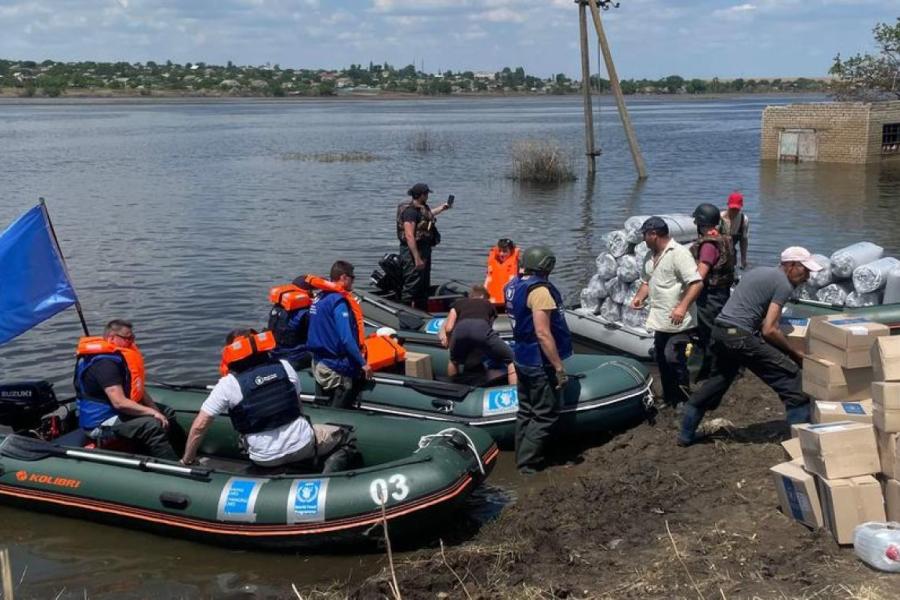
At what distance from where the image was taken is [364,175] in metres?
32.2

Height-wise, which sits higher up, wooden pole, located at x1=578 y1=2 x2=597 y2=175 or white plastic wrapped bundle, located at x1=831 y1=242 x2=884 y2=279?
wooden pole, located at x1=578 y1=2 x2=597 y2=175

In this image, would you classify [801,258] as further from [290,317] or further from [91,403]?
[91,403]

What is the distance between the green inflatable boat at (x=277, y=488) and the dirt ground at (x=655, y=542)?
40cm

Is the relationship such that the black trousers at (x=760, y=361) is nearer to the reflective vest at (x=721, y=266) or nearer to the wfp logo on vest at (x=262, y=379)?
the reflective vest at (x=721, y=266)

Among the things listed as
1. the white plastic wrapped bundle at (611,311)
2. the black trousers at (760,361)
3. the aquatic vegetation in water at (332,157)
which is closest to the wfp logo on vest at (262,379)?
the black trousers at (760,361)

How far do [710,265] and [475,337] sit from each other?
2.17 metres

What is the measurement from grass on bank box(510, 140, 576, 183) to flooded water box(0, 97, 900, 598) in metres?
0.67

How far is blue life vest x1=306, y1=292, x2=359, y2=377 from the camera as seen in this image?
25.8 feet

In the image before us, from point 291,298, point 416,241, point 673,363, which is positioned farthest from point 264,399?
point 416,241

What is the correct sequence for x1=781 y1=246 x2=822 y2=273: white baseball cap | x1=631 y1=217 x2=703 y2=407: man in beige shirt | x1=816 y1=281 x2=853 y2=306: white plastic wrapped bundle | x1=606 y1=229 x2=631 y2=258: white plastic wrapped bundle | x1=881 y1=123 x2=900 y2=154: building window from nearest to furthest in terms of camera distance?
x1=781 y1=246 x2=822 y2=273: white baseball cap < x1=631 y1=217 x2=703 y2=407: man in beige shirt < x1=816 y1=281 x2=853 y2=306: white plastic wrapped bundle < x1=606 y1=229 x2=631 y2=258: white plastic wrapped bundle < x1=881 y1=123 x2=900 y2=154: building window

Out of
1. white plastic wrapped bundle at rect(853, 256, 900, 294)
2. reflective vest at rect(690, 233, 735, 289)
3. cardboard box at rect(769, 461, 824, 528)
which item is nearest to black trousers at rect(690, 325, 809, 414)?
cardboard box at rect(769, 461, 824, 528)

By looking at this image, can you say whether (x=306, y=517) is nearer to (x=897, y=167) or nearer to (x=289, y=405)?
(x=289, y=405)

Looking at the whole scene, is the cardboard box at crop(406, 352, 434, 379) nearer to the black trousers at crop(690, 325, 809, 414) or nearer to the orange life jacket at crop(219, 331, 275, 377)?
the orange life jacket at crop(219, 331, 275, 377)

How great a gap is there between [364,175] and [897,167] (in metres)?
17.7
